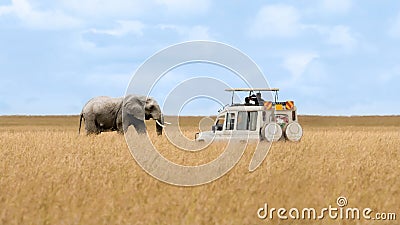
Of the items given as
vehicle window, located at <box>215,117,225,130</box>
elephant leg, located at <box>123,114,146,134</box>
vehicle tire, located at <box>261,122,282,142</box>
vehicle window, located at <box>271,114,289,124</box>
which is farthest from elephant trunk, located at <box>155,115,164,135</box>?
vehicle tire, located at <box>261,122,282,142</box>

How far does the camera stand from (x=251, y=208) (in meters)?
7.31

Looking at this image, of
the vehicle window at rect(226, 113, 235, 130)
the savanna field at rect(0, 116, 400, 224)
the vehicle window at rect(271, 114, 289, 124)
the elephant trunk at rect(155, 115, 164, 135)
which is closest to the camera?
the savanna field at rect(0, 116, 400, 224)

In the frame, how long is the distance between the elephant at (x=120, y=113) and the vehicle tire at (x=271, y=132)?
7.47m

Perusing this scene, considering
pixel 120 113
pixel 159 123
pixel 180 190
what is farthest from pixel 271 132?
Result: pixel 120 113

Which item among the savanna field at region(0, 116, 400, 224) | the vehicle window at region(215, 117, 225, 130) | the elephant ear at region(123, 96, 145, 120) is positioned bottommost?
the savanna field at region(0, 116, 400, 224)

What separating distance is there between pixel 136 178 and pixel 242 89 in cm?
819

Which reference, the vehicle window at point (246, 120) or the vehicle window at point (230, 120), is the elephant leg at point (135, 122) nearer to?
the vehicle window at point (230, 120)

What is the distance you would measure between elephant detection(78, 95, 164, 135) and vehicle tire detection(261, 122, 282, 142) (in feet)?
24.5

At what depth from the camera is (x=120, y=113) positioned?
23.7 meters

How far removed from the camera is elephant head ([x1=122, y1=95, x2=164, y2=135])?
22828 millimetres

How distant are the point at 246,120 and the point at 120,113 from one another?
345 inches

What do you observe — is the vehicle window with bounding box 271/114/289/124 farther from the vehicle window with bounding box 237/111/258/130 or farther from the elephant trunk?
the elephant trunk

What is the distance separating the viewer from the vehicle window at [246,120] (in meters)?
16.0

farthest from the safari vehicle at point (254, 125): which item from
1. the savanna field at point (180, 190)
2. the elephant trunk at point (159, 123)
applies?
the elephant trunk at point (159, 123)
